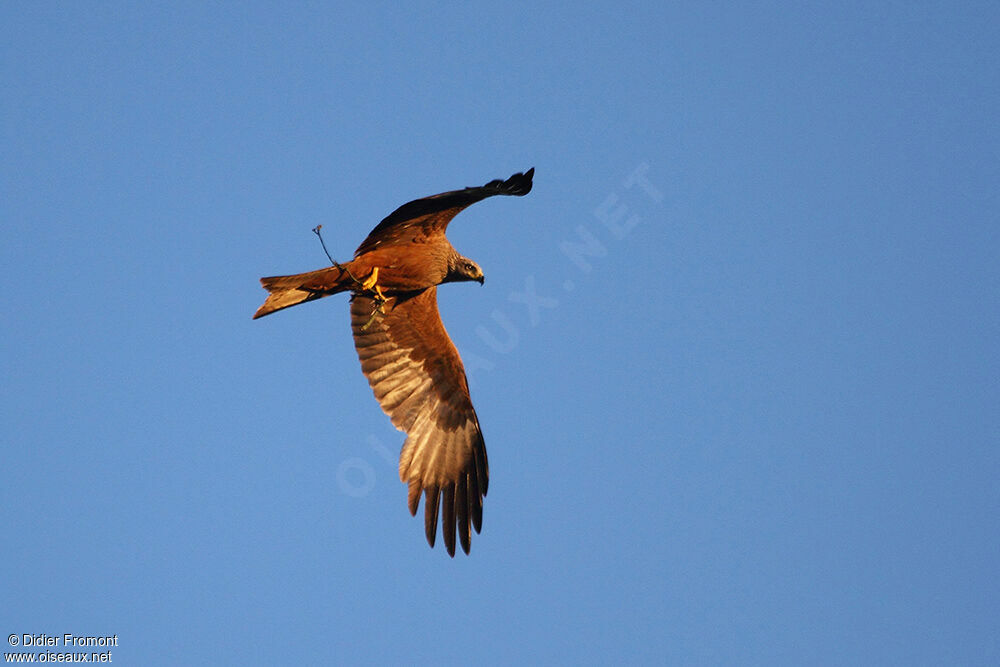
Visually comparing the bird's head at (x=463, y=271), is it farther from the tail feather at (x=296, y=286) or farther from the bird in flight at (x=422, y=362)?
the tail feather at (x=296, y=286)

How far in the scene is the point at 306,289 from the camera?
29.6 feet

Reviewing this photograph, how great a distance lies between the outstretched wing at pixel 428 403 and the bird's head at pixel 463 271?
0.34m

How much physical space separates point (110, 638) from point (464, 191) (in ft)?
21.0

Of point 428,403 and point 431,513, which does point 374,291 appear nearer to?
point 428,403

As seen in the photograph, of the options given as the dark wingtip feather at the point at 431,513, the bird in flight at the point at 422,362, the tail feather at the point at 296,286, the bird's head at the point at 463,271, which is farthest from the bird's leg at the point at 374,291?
the dark wingtip feather at the point at 431,513

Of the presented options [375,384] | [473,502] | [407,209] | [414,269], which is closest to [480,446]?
[473,502]

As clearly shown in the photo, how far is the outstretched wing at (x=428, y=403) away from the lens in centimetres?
1025

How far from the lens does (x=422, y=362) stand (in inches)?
421

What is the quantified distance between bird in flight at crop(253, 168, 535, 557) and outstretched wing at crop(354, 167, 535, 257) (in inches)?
0.5

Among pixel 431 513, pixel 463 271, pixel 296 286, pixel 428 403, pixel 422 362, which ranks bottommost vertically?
pixel 431 513

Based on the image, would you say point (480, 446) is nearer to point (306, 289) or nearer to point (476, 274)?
point (476, 274)

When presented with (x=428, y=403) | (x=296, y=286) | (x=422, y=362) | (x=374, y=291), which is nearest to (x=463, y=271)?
(x=374, y=291)

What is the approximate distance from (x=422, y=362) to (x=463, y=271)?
121cm

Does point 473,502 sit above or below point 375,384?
below
